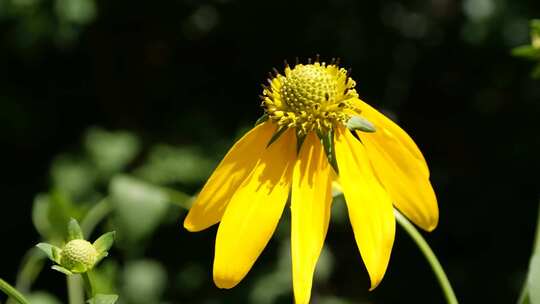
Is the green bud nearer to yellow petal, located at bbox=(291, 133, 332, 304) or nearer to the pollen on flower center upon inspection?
yellow petal, located at bbox=(291, 133, 332, 304)

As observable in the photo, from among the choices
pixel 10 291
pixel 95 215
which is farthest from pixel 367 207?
Result: pixel 95 215

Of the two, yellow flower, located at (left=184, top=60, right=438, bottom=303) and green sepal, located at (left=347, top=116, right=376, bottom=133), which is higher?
green sepal, located at (left=347, top=116, right=376, bottom=133)

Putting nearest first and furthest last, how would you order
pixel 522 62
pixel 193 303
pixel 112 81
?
pixel 193 303, pixel 522 62, pixel 112 81

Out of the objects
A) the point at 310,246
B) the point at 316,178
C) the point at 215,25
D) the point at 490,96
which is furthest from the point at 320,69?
the point at 490,96

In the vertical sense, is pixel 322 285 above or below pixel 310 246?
below

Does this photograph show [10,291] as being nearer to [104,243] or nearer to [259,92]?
[104,243]

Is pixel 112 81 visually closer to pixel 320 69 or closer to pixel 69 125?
pixel 69 125

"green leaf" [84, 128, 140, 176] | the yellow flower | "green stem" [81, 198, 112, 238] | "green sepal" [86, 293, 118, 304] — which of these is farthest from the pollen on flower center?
"green leaf" [84, 128, 140, 176]
